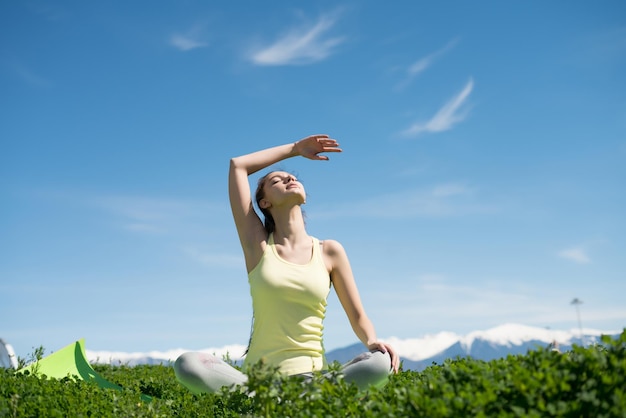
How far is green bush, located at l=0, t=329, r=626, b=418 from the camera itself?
130 inches

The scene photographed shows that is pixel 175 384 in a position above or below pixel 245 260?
below

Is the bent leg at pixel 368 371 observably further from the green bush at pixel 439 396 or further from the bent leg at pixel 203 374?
the bent leg at pixel 203 374

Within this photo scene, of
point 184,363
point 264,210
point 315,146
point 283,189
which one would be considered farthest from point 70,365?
point 315,146

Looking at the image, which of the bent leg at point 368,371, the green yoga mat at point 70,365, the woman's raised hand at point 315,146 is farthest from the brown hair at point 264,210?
the green yoga mat at point 70,365

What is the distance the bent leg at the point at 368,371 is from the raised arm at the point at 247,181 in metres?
1.44

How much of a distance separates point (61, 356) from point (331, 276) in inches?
165

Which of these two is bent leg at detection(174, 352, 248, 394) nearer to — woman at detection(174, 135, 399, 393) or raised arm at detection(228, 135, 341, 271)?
woman at detection(174, 135, 399, 393)

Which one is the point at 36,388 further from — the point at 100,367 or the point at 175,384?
the point at 100,367

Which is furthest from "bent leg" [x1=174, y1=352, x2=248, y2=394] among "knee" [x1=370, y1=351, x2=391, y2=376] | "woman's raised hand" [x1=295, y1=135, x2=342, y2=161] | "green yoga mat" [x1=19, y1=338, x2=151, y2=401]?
"woman's raised hand" [x1=295, y1=135, x2=342, y2=161]

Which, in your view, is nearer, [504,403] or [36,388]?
[504,403]

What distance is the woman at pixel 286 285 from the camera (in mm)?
5598

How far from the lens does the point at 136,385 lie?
8.18 m

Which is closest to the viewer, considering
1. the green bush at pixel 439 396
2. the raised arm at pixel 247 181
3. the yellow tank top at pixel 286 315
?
the green bush at pixel 439 396

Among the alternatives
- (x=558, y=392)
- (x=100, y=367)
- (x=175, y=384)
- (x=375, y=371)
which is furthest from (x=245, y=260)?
(x=100, y=367)
